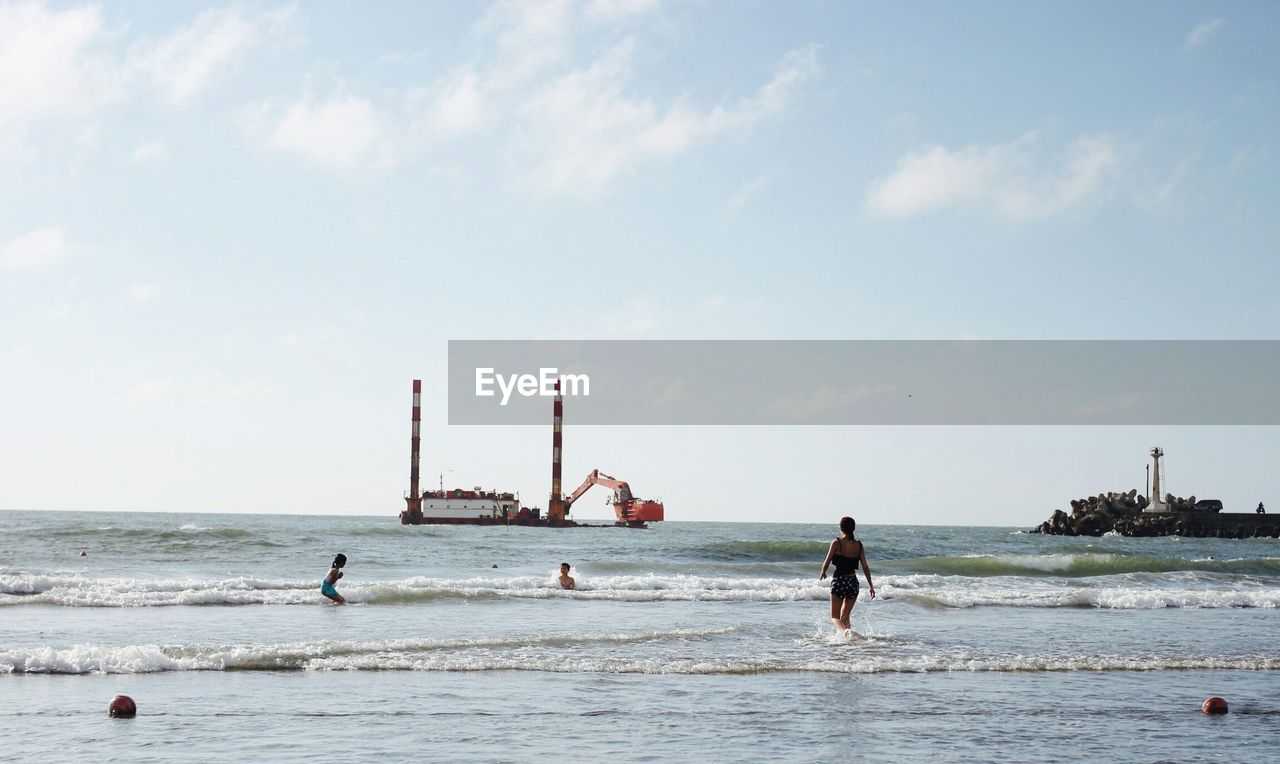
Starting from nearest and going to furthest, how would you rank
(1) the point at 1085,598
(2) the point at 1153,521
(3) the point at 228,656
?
(3) the point at 228,656 < (1) the point at 1085,598 < (2) the point at 1153,521

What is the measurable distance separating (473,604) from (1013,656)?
1175cm

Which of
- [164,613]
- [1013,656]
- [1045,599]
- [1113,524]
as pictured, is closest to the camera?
[1013,656]

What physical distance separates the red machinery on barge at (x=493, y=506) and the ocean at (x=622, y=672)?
73.9 metres

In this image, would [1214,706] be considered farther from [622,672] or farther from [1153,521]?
[1153,521]

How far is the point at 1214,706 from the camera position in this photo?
10516mm

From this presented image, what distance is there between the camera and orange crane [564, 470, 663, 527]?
361ft

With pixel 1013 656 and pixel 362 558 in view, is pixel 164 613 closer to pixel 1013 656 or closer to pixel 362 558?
pixel 1013 656

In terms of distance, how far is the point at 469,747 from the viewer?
8.48 meters

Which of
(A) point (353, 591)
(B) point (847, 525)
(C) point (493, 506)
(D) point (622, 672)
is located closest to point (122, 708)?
(D) point (622, 672)

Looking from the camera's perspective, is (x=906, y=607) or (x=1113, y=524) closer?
(x=906, y=607)

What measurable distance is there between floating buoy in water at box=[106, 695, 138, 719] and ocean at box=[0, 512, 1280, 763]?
4.1 inches

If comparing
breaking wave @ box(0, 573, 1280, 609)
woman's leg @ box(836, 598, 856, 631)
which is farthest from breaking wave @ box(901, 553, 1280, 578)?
woman's leg @ box(836, 598, 856, 631)

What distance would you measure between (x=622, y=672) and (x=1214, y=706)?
6.42 m

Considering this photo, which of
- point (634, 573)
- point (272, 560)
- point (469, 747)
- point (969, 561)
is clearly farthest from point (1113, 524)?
point (469, 747)
